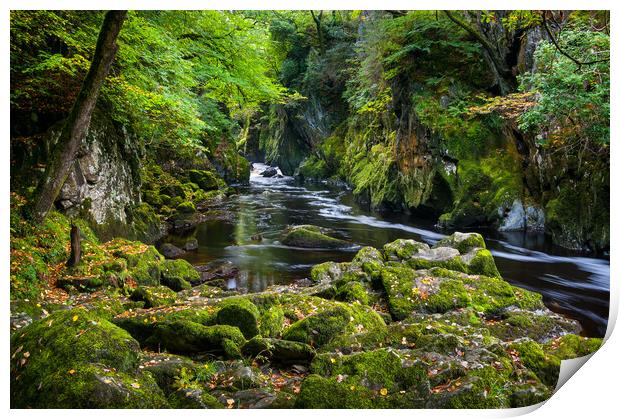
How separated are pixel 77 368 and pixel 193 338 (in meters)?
1.32

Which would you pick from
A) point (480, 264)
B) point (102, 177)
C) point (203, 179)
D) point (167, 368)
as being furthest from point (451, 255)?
point (203, 179)

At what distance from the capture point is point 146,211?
1223 centimetres

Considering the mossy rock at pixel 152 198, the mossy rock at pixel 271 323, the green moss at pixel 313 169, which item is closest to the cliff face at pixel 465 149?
the mossy rock at pixel 271 323

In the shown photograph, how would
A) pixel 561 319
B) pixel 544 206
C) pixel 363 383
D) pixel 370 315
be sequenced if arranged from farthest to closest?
pixel 544 206
pixel 561 319
pixel 370 315
pixel 363 383

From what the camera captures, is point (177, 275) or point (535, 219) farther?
point (535, 219)

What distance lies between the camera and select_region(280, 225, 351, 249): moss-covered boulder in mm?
12266

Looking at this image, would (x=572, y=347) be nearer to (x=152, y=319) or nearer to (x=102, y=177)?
(x=152, y=319)

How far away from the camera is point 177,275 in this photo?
8.89 metres

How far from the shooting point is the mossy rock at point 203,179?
65.8ft

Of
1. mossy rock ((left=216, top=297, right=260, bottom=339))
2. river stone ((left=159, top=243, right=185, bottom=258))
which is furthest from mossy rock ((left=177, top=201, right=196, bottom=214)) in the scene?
mossy rock ((left=216, top=297, right=260, bottom=339))

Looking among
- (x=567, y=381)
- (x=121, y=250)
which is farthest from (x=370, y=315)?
(x=121, y=250)

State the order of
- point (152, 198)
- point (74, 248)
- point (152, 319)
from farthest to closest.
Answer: point (152, 198), point (74, 248), point (152, 319)

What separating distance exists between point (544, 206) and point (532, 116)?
4.26 meters
